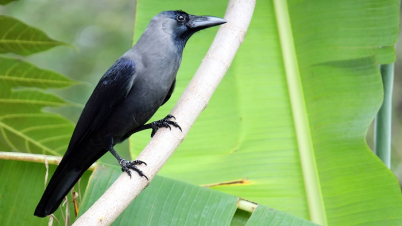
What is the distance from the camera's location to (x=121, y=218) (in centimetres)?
205

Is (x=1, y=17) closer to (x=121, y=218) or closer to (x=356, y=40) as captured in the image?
(x=121, y=218)

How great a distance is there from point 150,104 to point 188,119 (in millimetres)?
510

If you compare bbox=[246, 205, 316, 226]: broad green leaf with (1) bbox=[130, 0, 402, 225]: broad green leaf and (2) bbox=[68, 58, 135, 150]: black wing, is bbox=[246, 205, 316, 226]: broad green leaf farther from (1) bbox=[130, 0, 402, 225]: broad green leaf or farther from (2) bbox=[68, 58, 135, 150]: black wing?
(2) bbox=[68, 58, 135, 150]: black wing

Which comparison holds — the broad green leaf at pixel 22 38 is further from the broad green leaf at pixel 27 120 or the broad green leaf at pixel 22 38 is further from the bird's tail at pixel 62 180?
the bird's tail at pixel 62 180

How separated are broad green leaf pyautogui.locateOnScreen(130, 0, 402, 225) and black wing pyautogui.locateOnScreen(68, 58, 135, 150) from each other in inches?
20.6

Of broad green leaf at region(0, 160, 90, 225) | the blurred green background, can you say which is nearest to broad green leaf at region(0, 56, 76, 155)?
broad green leaf at region(0, 160, 90, 225)

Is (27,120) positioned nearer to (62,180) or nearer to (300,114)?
(62,180)

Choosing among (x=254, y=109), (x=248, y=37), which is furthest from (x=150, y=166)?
(x=248, y=37)

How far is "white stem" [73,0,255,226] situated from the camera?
1478 millimetres

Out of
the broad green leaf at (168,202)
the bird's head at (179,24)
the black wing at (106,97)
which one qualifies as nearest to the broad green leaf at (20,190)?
the black wing at (106,97)

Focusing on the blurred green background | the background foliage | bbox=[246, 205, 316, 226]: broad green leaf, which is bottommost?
bbox=[246, 205, 316, 226]: broad green leaf

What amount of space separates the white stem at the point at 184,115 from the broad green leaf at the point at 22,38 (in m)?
1.15

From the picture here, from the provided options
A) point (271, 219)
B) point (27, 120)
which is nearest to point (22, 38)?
point (27, 120)

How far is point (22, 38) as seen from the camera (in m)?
2.82
